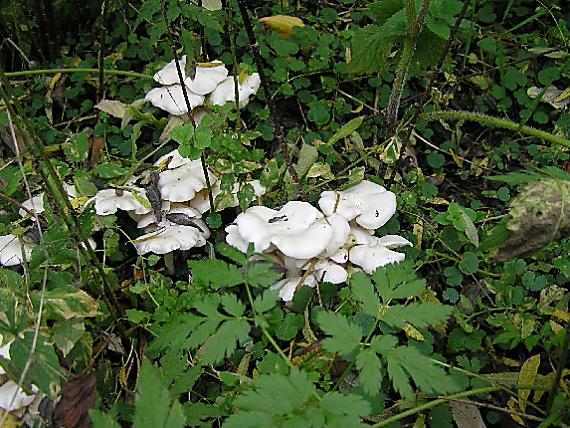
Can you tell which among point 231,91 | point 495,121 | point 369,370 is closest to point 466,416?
point 369,370

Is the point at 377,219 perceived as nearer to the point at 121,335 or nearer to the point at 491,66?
the point at 121,335

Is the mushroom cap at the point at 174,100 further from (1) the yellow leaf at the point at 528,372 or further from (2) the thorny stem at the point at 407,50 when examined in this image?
(1) the yellow leaf at the point at 528,372

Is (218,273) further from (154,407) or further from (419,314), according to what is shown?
(419,314)

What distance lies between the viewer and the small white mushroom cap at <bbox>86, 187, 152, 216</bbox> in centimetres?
265

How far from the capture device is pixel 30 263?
87.7 inches

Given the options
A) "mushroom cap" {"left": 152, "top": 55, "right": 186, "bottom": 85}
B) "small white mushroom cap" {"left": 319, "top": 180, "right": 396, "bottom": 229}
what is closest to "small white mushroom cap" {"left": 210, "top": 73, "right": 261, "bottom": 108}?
"mushroom cap" {"left": 152, "top": 55, "right": 186, "bottom": 85}

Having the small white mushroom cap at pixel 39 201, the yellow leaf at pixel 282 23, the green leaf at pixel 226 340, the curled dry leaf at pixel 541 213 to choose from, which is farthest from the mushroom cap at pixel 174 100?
the curled dry leaf at pixel 541 213

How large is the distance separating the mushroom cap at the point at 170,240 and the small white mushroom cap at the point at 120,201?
136 mm

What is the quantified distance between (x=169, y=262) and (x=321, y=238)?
76cm

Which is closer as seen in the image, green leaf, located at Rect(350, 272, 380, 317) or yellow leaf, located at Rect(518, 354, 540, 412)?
green leaf, located at Rect(350, 272, 380, 317)

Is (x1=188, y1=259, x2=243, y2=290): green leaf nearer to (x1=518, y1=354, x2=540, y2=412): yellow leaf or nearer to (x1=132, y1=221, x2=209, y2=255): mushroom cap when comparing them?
(x1=132, y1=221, x2=209, y2=255): mushroom cap

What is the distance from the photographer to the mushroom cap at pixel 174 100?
312 cm

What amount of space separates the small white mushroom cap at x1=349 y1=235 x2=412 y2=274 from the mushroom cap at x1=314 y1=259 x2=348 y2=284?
0.07m

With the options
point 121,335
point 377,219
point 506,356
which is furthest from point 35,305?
point 506,356
